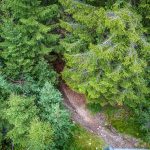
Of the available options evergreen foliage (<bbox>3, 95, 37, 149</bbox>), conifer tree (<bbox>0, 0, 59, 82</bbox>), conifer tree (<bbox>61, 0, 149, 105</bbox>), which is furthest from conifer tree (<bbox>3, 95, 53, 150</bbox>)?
conifer tree (<bbox>61, 0, 149, 105</bbox>)

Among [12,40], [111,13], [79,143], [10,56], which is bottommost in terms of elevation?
[79,143]

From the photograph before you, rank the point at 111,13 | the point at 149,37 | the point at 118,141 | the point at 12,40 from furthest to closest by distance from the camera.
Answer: the point at 118,141
the point at 12,40
the point at 149,37
the point at 111,13

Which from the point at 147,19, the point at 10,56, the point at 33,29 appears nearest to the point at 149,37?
the point at 147,19

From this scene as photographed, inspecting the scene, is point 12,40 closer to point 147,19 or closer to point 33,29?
point 33,29

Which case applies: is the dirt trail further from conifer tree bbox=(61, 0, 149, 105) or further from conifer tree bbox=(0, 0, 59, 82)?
conifer tree bbox=(0, 0, 59, 82)

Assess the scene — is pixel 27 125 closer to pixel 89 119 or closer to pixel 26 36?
pixel 89 119

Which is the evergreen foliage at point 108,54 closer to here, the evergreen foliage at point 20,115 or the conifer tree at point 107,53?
the conifer tree at point 107,53

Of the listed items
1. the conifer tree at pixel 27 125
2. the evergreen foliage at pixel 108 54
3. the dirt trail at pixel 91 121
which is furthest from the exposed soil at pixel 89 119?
the conifer tree at pixel 27 125
